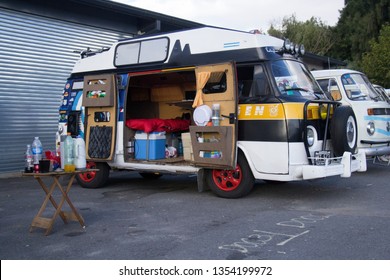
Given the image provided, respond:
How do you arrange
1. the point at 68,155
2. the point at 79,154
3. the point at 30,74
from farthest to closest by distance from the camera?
the point at 30,74 → the point at 79,154 → the point at 68,155

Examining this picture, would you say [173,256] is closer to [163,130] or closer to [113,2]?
[163,130]

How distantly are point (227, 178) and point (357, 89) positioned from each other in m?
5.04

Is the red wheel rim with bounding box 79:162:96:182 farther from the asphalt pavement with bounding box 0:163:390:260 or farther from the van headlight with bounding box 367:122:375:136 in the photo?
the van headlight with bounding box 367:122:375:136

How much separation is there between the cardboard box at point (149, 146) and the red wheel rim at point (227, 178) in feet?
5.52

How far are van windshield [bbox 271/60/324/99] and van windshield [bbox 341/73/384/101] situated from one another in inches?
125

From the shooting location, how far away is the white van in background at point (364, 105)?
35.4 ft

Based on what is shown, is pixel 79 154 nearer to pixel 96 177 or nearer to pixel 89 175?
pixel 96 177

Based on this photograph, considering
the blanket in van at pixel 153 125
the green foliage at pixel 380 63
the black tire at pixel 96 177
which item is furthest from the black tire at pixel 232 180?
the green foliage at pixel 380 63

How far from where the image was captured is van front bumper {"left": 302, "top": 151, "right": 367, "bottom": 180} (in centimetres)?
726

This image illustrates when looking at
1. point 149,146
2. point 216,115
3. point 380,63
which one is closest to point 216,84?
point 216,115

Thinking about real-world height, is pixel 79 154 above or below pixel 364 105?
below

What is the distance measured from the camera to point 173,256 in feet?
16.3

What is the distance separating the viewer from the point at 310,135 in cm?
771

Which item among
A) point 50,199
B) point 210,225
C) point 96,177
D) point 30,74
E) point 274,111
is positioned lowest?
point 210,225
